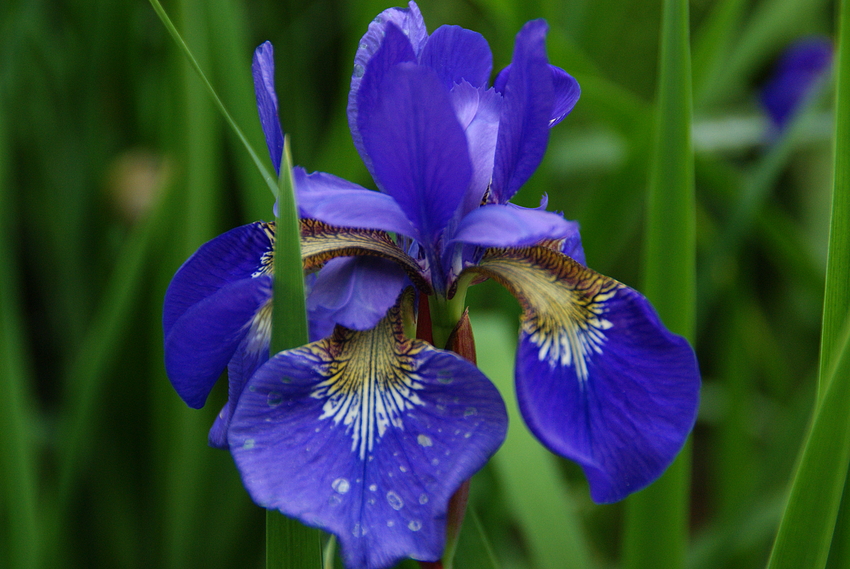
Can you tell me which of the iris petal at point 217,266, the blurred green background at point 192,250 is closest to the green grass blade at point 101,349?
the blurred green background at point 192,250

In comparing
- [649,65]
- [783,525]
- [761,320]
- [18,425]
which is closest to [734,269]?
[761,320]

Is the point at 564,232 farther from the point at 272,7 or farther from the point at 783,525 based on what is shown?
the point at 272,7

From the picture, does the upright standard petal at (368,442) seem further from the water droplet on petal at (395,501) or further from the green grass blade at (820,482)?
the green grass blade at (820,482)

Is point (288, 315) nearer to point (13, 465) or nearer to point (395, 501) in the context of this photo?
→ point (395, 501)

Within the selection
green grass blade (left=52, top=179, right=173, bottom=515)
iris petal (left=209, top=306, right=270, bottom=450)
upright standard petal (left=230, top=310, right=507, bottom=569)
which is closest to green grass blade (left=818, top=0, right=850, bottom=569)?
upright standard petal (left=230, top=310, right=507, bottom=569)

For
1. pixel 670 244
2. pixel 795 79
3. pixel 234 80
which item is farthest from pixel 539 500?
pixel 795 79
